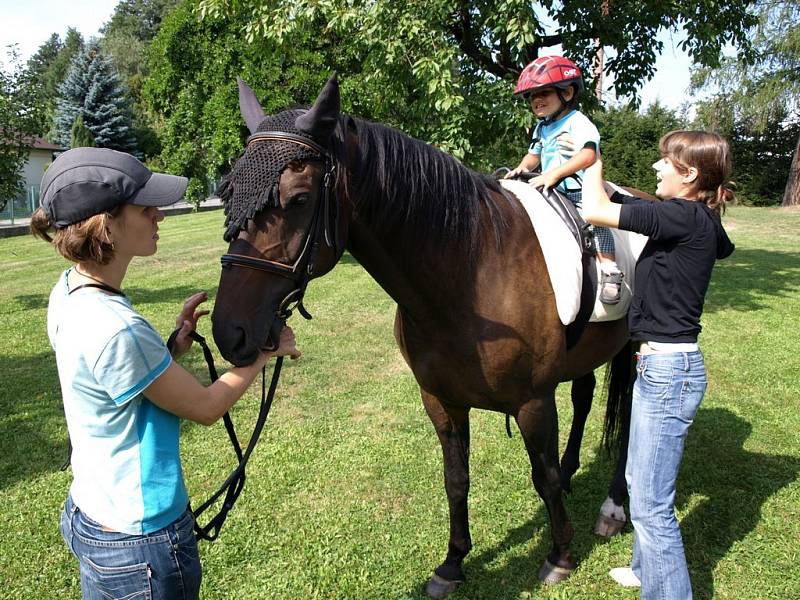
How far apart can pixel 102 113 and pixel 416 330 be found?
36.3 meters

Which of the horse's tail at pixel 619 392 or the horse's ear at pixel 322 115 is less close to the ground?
the horse's ear at pixel 322 115

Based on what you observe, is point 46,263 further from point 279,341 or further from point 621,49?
point 279,341

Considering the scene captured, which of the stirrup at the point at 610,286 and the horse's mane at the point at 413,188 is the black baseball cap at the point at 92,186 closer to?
the horse's mane at the point at 413,188

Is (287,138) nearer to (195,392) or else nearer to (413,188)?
(413,188)

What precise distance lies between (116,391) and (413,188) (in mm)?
1165

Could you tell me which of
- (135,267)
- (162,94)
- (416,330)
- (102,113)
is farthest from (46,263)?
(102,113)

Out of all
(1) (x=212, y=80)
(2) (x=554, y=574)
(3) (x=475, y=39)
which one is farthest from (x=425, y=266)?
(1) (x=212, y=80)

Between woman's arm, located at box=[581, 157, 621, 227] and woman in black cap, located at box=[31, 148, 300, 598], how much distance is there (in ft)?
5.01

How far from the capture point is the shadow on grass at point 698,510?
293 cm

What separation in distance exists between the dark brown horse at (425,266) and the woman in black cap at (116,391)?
0.22 meters

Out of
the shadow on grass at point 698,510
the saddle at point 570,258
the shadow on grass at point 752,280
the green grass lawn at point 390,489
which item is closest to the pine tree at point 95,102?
the green grass lawn at point 390,489

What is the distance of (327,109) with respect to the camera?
1.73 meters

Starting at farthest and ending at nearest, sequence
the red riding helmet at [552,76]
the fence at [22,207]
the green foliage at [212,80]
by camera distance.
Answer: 1. the fence at [22,207]
2. the green foliage at [212,80]
3. the red riding helmet at [552,76]

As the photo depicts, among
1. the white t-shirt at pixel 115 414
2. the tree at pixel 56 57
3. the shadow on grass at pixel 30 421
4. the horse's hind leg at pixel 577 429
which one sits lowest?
the shadow on grass at pixel 30 421
